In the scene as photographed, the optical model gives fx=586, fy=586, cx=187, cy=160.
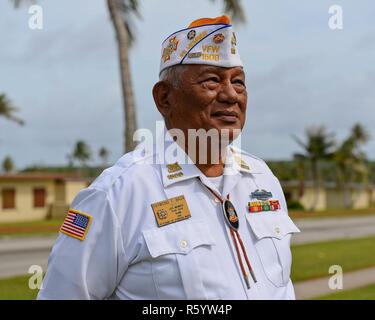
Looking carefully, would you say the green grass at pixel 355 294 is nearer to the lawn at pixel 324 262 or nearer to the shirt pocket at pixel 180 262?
the lawn at pixel 324 262

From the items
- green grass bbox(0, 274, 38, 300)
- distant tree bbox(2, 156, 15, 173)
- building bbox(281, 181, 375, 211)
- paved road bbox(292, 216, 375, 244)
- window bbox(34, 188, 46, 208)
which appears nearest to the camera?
green grass bbox(0, 274, 38, 300)

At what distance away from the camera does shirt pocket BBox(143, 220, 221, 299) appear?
1820mm

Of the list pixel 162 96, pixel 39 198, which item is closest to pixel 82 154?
pixel 39 198

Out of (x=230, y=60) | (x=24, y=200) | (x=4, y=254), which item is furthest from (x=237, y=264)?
(x=24, y=200)

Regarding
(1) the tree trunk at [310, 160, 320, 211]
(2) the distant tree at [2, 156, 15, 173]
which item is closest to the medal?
(1) the tree trunk at [310, 160, 320, 211]

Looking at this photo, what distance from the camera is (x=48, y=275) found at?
184cm

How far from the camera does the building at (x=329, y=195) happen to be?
47.4 m

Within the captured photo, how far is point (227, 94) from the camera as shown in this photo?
1942mm

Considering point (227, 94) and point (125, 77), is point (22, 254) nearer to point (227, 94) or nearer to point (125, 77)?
point (125, 77)

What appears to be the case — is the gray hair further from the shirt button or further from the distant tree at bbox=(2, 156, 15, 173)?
the distant tree at bbox=(2, 156, 15, 173)

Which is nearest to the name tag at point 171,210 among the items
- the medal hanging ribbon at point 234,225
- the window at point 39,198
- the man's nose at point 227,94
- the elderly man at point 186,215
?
the elderly man at point 186,215

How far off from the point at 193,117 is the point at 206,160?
17 cm

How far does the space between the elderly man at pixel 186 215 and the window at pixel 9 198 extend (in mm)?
29379

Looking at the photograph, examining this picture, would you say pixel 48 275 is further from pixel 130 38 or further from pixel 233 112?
pixel 130 38
